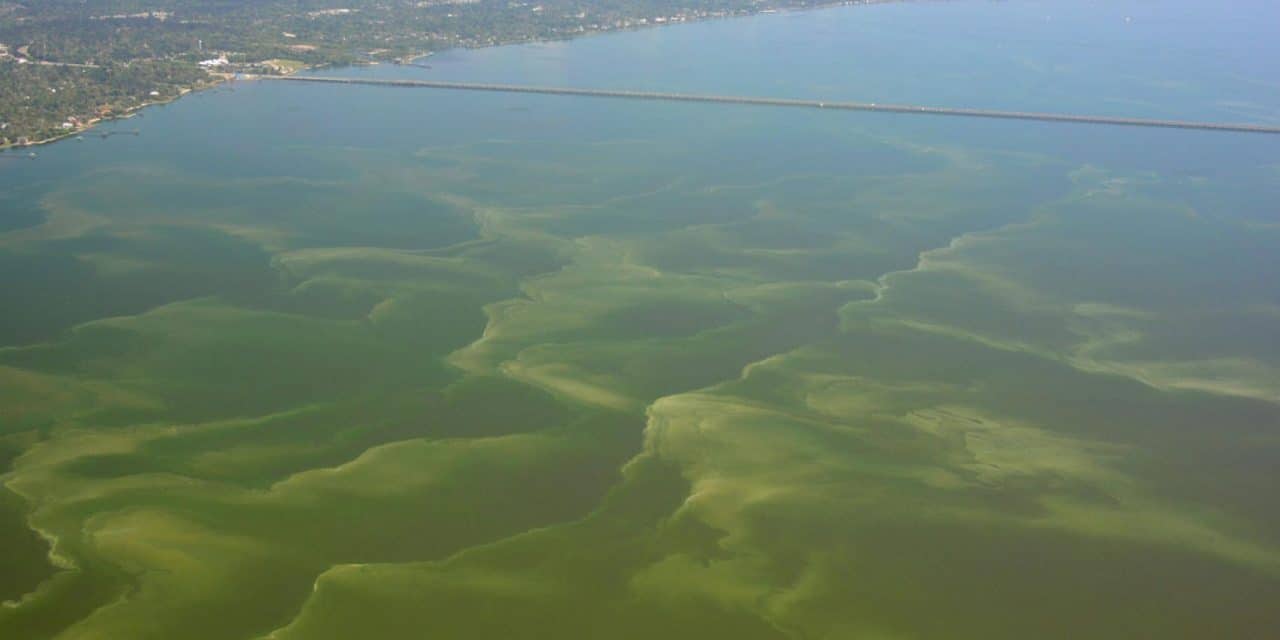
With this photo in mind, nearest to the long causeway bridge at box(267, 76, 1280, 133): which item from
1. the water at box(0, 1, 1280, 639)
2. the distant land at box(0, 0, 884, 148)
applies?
the water at box(0, 1, 1280, 639)

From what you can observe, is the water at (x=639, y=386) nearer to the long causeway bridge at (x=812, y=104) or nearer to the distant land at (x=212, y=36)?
the long causeway bridge at (x=812, y=104)

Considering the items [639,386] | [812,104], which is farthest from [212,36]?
[639,386]

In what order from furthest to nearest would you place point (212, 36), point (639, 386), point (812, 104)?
point (212, 36)
point (812, 104)
point (639, 386)

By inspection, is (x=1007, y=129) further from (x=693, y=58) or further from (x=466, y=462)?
(x=466, y=462)

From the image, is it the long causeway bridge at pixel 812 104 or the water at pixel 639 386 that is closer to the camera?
the water at pixel 639 386

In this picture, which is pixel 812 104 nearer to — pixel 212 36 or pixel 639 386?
pixel 639 386

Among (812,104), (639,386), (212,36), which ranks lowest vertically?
(639,386)

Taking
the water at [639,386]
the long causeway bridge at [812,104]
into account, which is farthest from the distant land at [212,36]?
the water at [639,386]
